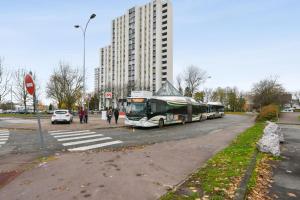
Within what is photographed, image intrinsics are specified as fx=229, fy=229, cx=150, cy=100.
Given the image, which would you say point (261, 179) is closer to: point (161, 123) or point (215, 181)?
point (215, 181)

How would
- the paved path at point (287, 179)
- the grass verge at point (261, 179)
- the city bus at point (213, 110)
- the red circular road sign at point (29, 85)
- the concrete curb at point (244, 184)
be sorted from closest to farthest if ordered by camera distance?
the concrete curb at point (244, 184) → the grass verge at point (261, 179) → the paved path at point (287, 179) → the red circular road sign at point (29, 85) → the city bus at point (213, 110)

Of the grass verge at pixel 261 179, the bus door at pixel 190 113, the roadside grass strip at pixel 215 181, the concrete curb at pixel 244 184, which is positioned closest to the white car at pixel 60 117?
the bus door at pixel 190 113

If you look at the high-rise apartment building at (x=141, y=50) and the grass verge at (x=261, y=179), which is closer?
the grass verge at (x=261, y=179)

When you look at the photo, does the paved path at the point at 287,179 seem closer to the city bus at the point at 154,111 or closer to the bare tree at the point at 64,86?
the city bus at the point at 154,111

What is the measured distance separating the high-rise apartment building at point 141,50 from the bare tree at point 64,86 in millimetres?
38234

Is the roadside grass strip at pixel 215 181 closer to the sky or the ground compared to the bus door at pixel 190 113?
closer to the ground

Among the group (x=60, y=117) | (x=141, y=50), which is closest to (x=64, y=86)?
(x=60, y=117)

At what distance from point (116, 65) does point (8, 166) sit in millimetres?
111291

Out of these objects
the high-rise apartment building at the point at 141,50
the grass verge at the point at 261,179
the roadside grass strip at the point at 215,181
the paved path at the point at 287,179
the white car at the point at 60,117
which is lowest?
the paved path at the point at 287,179

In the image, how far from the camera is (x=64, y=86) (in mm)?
46469

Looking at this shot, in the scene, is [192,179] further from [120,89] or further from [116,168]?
[120,89]

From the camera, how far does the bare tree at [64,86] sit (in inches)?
A: 1832

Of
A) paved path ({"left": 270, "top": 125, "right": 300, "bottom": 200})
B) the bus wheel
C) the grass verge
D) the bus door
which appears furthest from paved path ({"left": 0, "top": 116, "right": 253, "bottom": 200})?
the bus door

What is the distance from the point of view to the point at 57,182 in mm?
5301
